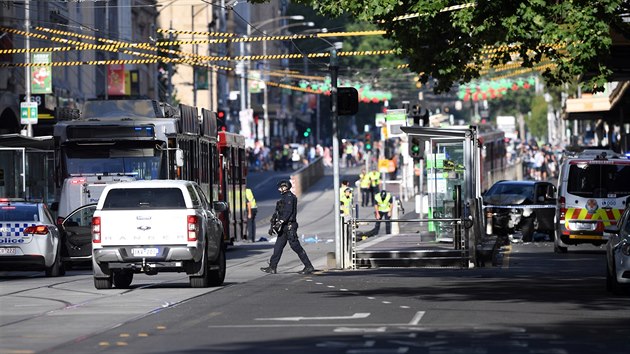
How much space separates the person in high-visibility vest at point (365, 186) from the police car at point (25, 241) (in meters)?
39.7

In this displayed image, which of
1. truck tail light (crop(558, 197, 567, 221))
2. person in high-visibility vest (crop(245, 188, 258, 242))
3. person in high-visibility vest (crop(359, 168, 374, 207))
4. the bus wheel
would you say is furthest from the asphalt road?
person in high-visibility vest (crop(359, 168, 374, 207))

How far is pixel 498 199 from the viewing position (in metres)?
47.5

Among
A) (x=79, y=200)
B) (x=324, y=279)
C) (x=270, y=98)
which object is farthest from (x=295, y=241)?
(x=270, y=98)

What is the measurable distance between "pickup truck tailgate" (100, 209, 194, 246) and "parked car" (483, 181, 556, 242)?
2216 centimetres

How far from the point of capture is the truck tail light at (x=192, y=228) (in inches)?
995

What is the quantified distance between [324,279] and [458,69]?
15.5 ft

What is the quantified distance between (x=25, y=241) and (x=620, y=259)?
13063 mm

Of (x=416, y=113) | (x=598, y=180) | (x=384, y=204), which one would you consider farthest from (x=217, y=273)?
(x=384, y=204)

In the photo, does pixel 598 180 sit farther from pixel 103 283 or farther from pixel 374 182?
pixel 374 182

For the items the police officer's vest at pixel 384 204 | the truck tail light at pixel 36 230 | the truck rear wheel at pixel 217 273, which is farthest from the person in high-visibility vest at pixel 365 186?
the truck rear wheel at pixel 217 273

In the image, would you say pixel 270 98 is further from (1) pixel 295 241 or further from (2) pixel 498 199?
(1) pixel 295 241

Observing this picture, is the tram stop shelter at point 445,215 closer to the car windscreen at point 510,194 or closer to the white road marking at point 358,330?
the car windscreen at point 510,194

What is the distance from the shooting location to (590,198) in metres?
38.8

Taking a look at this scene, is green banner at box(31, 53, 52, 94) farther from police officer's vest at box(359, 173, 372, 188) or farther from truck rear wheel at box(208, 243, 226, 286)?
truck rear wheel at box(208, 243, 226, 286)
